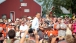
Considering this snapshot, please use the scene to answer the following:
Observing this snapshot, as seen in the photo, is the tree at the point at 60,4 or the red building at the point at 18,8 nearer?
the red building at the point at 18,8

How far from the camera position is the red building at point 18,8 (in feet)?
156

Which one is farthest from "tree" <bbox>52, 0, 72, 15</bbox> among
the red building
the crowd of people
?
the crowd of people

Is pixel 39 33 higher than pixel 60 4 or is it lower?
higher

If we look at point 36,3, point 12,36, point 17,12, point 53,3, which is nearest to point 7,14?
point 17,12

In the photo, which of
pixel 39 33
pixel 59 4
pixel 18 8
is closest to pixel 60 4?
pixel 59 4

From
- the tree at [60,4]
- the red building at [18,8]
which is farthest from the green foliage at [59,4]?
the red building at [18,8]

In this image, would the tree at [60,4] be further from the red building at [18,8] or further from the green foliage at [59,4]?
the red building at [18,8]

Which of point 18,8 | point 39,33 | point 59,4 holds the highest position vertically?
point 39,33

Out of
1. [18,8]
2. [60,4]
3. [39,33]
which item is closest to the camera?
[39,33]

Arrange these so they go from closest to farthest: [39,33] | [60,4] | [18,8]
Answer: [39,33] → [18,8] → [60,4]

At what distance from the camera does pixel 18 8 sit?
159ft

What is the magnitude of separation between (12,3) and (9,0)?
685 mm

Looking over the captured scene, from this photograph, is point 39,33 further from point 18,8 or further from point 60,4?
point 60,4

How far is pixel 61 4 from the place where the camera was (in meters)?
50.8
